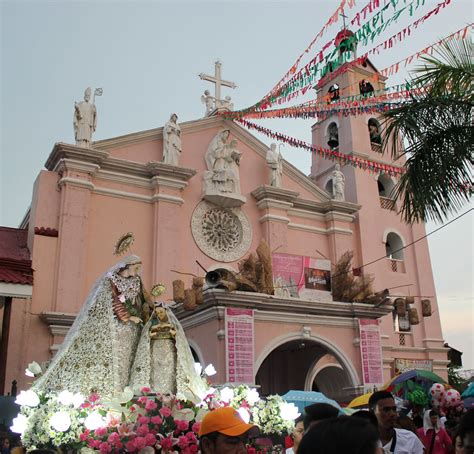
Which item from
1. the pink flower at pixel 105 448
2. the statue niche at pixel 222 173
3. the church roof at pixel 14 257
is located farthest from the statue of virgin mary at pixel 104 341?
the statue niche at pixel 222 173

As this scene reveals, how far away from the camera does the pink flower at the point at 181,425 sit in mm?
4867

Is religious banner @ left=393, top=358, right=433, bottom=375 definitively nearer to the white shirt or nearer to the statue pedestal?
the statue pedestal

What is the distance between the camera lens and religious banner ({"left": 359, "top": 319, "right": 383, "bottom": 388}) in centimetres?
1462

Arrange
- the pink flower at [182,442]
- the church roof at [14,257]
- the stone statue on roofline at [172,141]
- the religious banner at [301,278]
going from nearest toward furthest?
the pink flower at [182,442], the church roof at [14,257], the religious banner at [301,278], the stone statue on roofline at [172,141]

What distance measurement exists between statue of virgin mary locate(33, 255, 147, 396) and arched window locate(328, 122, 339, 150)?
17516 millimetres

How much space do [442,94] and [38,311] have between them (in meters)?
11.5

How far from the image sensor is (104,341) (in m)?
6.12

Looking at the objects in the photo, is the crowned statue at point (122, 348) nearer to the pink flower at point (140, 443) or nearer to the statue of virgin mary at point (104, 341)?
the statue of virgin mary at point (104, 341)

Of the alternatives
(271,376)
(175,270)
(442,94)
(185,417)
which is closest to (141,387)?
(185,417)

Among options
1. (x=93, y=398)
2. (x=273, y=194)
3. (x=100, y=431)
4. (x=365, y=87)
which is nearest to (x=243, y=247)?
(x=273, y=194)

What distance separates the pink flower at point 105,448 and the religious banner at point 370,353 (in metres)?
10.9

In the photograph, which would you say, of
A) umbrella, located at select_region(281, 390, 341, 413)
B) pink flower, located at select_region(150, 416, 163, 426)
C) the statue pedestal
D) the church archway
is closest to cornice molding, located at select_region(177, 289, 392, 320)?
the church archway

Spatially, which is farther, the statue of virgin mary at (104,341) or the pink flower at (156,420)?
A: the statue of virgin mary at (104,341)

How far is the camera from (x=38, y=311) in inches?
596
